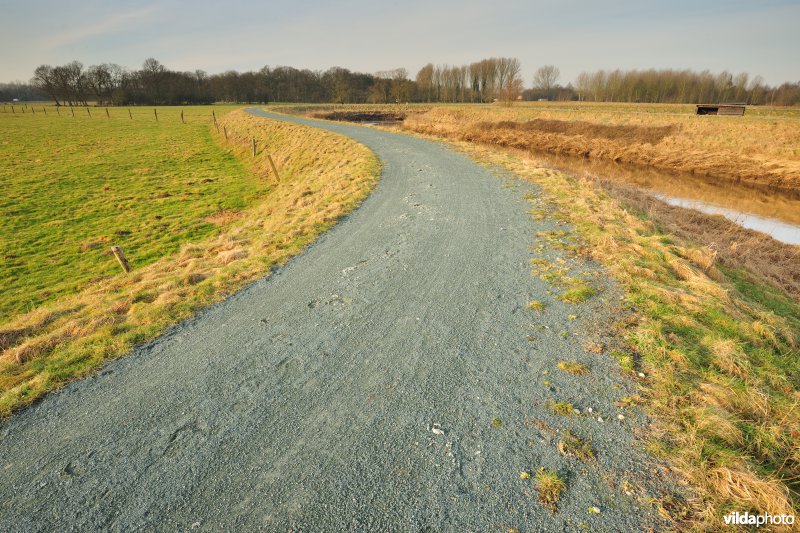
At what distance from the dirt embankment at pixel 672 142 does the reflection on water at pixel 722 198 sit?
6.45ft

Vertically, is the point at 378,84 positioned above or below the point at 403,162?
above

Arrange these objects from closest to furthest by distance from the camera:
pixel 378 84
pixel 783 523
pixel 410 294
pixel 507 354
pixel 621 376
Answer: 1. pixel 783 523
2. pixel 621 376
3. pixel 507 354
4. pixel 410 294
5. pixel 378 84

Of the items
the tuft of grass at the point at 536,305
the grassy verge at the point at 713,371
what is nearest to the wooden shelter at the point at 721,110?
the grassy verge at the point at 713,371

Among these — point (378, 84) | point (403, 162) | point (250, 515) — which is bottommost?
point (250, 515)

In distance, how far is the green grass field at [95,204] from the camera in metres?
12.7

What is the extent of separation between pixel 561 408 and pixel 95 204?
81.7 ft

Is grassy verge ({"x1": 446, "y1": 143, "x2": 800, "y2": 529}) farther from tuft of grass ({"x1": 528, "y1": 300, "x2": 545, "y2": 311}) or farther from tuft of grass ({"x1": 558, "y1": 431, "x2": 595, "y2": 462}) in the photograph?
tuft of grass ({"x1": 528, "y1": 300, "x2": 545, "y2": 311})

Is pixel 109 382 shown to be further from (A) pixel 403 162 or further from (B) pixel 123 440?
(A) pixel 403 162

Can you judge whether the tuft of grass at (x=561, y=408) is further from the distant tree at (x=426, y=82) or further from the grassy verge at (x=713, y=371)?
the distant tree at (x=426, y=82)

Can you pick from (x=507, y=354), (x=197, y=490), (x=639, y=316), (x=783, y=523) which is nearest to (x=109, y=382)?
(x=197, y=490)

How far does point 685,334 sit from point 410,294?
4.68 m

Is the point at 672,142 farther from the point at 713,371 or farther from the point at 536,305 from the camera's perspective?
the point at 713,371

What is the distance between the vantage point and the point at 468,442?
4.12 m

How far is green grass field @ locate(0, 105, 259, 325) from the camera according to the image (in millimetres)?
12697
